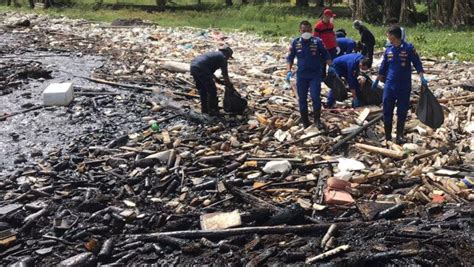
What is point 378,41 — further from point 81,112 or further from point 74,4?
point 74,4

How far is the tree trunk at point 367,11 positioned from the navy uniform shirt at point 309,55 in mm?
15882

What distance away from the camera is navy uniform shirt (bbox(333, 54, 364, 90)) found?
30.1 feet

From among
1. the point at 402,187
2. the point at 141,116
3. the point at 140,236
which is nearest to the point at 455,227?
the point at 402,187

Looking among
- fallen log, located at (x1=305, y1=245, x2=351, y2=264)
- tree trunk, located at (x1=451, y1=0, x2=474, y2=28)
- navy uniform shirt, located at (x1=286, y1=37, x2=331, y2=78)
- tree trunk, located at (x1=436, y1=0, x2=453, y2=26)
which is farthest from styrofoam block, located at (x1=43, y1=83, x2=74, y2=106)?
tree trunk, located at (x1=436, y1=0, x2=453, y2=26)

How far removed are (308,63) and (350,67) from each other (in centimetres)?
129

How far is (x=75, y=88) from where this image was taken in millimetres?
12086

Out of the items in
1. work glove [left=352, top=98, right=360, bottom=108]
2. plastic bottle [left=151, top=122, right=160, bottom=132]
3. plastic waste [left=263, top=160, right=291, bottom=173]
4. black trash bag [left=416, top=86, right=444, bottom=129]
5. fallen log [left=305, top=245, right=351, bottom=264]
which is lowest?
fallen log [left=305, top=245, right=351, bottom=264]

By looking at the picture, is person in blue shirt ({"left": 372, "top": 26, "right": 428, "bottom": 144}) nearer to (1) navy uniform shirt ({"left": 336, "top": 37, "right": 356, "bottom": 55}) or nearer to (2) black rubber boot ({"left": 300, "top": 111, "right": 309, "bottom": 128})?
(2) black rubber boot ({"left": 300, "top": 111, "right": 309, "bottom": 128})

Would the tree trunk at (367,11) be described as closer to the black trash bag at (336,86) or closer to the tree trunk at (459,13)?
the tree trunk at (459,13)

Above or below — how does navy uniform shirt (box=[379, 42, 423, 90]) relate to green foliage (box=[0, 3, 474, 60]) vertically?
above

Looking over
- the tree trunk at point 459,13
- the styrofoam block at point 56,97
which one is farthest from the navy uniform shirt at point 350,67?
the tree trunk at point 459,13

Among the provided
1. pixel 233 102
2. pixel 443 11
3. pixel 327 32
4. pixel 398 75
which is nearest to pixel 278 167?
pixel 398 75

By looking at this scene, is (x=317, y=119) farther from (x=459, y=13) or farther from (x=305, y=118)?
(x=459, y=13)

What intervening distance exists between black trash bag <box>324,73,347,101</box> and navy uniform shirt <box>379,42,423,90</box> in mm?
1266
